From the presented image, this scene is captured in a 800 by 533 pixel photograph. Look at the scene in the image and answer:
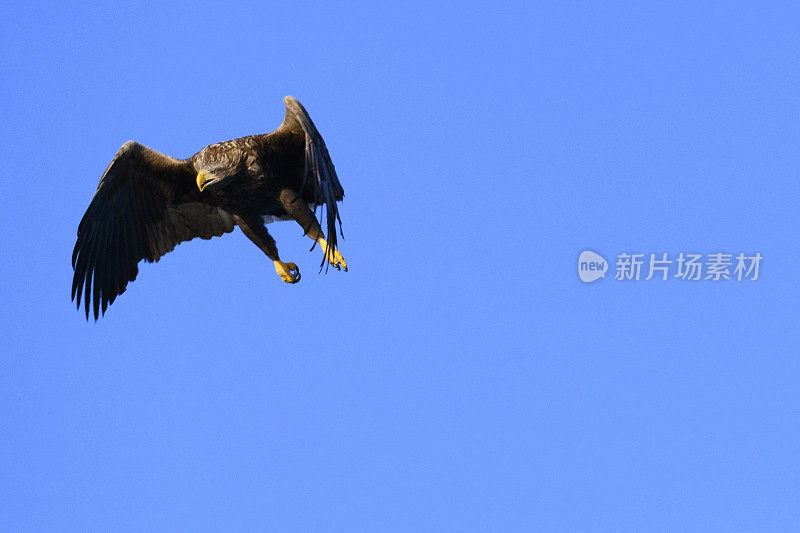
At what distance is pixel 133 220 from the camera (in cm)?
1116

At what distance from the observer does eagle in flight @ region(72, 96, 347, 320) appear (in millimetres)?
10070

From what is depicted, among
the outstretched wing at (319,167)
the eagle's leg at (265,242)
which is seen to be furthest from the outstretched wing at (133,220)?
the outstretched wing at (319,167)

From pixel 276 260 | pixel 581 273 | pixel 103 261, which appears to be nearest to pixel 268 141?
pixel 276 260

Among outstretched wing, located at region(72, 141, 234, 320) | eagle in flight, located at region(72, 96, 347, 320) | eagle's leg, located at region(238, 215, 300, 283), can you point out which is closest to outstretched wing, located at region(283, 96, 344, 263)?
eagle in flight, located at region(72, 96, 347, 320)

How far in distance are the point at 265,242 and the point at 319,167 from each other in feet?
4.57

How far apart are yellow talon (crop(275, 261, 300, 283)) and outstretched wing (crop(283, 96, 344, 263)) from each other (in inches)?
35.7

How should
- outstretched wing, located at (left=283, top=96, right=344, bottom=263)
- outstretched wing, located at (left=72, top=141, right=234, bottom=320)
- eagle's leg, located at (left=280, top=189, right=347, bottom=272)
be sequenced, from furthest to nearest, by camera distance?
1. outstretched wing, located at (left=72, top=141, right=234, bottom=320)
2. eagle's leg, located at (left=280, top=189, right=347, bottom=272)
3. outstretched wing, located at (left=283, top=96, right=344, bottom=263)

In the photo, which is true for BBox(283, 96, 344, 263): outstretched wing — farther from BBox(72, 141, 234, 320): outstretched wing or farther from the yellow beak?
BBox(72, 141, 234, 320): outstretched wing

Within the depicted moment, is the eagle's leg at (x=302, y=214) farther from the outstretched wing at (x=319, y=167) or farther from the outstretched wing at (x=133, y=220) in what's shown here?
the outstretched wing at (x=133, y=220)

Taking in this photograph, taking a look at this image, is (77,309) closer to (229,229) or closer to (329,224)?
(229,229)

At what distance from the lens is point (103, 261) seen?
1109 centimetres

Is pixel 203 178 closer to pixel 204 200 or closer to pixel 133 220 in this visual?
pixel 204 200

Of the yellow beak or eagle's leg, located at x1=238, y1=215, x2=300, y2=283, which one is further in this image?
eagle's leg, located at x1=238, y1=215, x2=300, y2=283

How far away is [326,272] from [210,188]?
1229 mm
